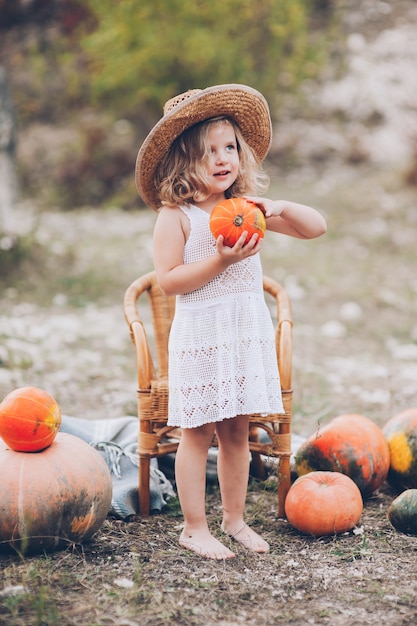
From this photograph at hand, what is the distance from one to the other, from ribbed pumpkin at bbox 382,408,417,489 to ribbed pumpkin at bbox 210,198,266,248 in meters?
1.50

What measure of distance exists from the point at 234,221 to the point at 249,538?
1431mm

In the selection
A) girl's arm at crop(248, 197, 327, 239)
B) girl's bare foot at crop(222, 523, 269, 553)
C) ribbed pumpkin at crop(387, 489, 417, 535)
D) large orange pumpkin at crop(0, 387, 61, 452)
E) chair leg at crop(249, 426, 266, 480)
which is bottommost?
girl's bare foot at crop(222, 523, 269, 553)

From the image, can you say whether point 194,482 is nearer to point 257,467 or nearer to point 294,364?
point 257,467

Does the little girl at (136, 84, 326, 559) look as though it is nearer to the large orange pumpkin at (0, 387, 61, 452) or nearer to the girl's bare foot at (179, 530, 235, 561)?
the girl's bare foot at (179, 530, 235, 561)

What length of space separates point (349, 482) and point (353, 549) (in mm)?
338

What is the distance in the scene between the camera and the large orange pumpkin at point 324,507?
323 cm

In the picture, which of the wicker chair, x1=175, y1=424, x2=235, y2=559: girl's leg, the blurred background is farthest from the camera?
the blurred background

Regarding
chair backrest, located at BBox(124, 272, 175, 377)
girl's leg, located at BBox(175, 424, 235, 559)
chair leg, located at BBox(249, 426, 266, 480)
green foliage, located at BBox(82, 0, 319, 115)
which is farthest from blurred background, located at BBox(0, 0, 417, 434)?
girl's leg, located at BBox(175, 424, 235, 559)

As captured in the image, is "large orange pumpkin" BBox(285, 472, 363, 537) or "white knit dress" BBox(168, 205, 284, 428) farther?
"large orange pumpkin" BBox(285, 472, 363, 537)

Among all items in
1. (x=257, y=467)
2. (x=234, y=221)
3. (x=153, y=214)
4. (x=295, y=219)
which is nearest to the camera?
(x=234, y=221)

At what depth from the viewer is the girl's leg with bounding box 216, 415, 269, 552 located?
125 inches

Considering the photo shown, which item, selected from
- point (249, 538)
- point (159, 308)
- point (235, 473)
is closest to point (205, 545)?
point (249, 538)

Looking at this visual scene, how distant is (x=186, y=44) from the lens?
12578 mm

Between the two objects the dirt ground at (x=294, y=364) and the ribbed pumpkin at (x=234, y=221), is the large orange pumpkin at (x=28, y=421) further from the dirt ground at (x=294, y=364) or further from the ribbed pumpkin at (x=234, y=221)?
the ribbed pumpkin at (x=234, y=221)
